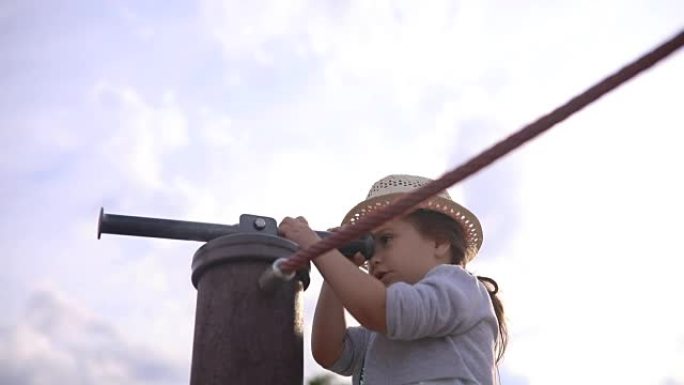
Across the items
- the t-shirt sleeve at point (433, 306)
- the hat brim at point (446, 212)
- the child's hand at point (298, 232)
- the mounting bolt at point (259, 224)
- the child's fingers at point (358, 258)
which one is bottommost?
the t-shirt sleeve at point (433, 306)

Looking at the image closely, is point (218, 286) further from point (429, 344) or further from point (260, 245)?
point (429, 344)

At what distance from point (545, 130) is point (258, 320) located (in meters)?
0.68

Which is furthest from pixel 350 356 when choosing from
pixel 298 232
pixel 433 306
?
pixel 298 232

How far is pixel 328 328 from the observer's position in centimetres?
229

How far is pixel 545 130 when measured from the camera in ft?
3.77

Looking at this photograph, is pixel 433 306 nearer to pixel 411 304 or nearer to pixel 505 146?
pixel 411 304

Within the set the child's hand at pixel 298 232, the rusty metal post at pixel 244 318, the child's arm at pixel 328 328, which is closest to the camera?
the rusty metal post at pixel 244 318

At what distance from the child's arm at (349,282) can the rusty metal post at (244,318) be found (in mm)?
196

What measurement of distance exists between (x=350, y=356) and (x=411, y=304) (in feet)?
1.70

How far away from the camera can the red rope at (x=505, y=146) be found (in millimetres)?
1056

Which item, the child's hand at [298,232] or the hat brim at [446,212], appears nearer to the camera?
the child's hand at [298,232]

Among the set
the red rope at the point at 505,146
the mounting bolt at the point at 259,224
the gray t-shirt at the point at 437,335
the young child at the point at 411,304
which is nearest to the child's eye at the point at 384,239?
the young child at the point at 411,304

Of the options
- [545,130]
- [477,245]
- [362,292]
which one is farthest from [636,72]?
[477,245]

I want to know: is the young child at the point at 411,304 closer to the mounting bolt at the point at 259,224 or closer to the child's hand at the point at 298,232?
the child's hand at the point at 298,232
